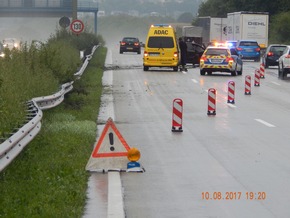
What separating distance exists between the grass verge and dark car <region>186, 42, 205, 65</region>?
29523 millimetres

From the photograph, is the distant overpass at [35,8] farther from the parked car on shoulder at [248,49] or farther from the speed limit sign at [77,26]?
the speed limit sign at [77,26]

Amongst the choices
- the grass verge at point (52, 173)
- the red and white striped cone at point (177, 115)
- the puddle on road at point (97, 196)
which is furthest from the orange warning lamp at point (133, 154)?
the red and white striped cone at point (177, 115)

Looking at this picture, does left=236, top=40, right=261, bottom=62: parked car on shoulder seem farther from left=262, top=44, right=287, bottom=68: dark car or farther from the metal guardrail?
the metal guardrail

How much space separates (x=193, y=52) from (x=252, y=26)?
879 inches

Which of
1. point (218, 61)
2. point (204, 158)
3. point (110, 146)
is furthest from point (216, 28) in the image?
point (110, 146)

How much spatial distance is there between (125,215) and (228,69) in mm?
33617

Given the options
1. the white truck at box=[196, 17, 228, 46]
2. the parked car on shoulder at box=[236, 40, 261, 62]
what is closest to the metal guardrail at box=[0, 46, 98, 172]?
the parked car on shoulder at box=[236, 40, 261, 62]

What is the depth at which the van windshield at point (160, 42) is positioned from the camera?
4669cm

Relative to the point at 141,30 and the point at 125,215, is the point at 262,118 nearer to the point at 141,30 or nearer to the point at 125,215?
the point at 125,215

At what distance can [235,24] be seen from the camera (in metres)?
73.9

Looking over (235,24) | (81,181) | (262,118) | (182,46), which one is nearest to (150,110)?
(262,118)

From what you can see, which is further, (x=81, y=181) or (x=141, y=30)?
(x=141, y=30)

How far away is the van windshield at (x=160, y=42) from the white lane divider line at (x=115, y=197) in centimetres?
3394
